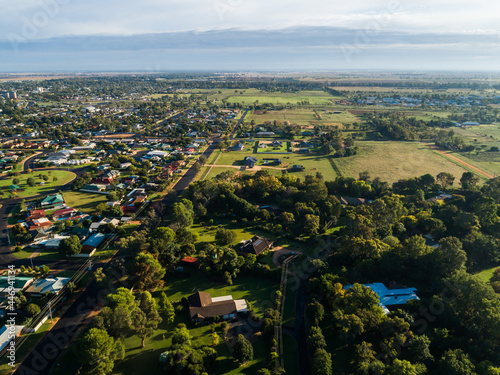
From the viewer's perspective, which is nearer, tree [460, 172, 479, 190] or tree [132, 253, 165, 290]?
tree [132, 253, 165, 290]

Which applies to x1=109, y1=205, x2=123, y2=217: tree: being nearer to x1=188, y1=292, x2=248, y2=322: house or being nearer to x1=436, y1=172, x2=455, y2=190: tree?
x1=188, y1=292, x2=248, y2=322: house

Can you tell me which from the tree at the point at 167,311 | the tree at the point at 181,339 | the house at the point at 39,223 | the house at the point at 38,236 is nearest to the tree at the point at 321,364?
the tree at the point at 181,339

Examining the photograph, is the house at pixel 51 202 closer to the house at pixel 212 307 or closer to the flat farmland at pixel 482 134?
the house at pixel 212 307

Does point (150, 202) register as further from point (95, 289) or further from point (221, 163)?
point (221, 163)

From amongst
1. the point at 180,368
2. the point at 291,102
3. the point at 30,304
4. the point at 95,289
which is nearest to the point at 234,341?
the point at 180,368

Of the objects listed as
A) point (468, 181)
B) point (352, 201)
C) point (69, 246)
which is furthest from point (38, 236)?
point (468, 181)

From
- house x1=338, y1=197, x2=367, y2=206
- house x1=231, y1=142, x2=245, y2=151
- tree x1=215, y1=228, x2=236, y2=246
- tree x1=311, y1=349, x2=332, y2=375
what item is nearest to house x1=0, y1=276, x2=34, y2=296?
tree x1=215, y1=228, x2=236, y2=246

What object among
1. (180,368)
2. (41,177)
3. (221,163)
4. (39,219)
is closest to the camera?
(180,368)
